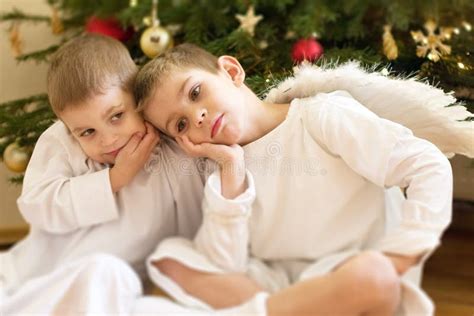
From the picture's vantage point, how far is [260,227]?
42 cm

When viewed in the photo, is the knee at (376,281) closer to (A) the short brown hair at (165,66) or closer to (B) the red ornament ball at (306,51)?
(A) the short brown hair at (165,66)

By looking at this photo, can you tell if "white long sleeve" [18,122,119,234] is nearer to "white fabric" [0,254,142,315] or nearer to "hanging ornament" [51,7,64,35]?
"white fabric" [0,254,142,315]

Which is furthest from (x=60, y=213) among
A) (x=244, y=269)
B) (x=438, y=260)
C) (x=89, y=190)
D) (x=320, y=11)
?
(x=320, y=11)

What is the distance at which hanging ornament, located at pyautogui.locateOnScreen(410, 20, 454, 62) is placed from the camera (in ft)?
1.99

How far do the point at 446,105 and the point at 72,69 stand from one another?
1.11 ft

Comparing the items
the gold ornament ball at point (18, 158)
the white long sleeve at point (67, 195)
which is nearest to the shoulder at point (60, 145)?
the white long sleeve at point (67, 195)

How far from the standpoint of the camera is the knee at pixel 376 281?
361mm

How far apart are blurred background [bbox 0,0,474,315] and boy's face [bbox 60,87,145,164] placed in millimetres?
110

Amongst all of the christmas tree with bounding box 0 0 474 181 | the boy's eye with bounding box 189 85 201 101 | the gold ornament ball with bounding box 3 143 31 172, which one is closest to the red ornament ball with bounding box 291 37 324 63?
the christmas tree with bounding box 0 0 474 181

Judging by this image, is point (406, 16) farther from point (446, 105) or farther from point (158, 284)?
point (158, 284)

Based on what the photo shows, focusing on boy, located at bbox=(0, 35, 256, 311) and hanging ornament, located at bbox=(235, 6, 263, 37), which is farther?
hanging ornament, located at bbox=(235, 6, 263, 37)

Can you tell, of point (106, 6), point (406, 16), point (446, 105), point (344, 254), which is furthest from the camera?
point (106, 6)

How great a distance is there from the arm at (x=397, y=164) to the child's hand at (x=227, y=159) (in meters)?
0.07

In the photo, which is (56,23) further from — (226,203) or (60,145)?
(226,203)
